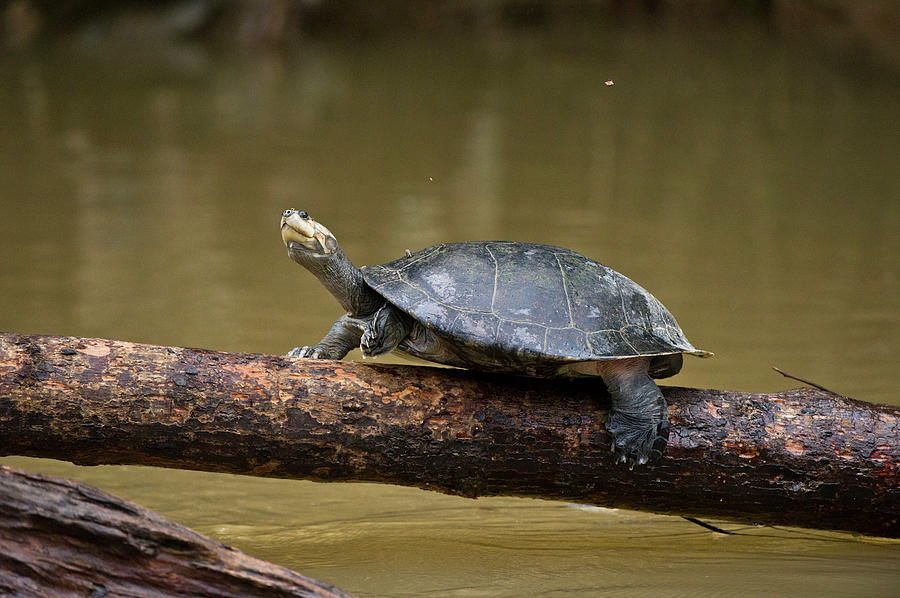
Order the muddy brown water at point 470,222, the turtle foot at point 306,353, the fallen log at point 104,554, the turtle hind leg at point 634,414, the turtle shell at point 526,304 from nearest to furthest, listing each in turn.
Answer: the fallen log at point 104,554, the turtle shell at point 526,304, the turtle hind leg at point 634,414, the turtle foot at point 306,353, the muddy brown water at point 470,222

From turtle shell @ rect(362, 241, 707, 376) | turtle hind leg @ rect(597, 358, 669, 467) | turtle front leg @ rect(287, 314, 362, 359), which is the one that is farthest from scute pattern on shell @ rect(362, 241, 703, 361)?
turtle front leg @ rect(287, 314, 362, 359)

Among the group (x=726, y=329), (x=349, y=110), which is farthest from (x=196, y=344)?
(x=349, y=110)

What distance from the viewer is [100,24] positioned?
1764 cm

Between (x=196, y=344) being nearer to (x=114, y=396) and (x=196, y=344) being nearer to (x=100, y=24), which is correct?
(x=114, y=396)

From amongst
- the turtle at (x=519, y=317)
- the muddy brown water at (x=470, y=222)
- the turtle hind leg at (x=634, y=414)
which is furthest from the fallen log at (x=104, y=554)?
the turtle hind leg at (x=634, y=414)

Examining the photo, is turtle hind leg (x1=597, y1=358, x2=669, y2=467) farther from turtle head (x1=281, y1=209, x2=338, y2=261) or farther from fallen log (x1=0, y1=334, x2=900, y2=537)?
turtle head (x1=281, y1=209, x2=338, y2=261)

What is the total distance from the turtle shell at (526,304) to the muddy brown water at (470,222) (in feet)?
2.33

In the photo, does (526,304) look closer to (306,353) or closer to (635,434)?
(635,434)

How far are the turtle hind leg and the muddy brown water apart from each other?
410 millimetres

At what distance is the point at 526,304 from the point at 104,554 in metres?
1.22

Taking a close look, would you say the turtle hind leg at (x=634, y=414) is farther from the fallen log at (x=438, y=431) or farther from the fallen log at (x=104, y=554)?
the fallen log at (x=104, y=554)

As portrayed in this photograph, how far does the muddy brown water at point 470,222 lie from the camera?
2.98 m

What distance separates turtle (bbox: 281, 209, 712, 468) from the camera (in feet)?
7.92

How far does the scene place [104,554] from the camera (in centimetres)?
195
